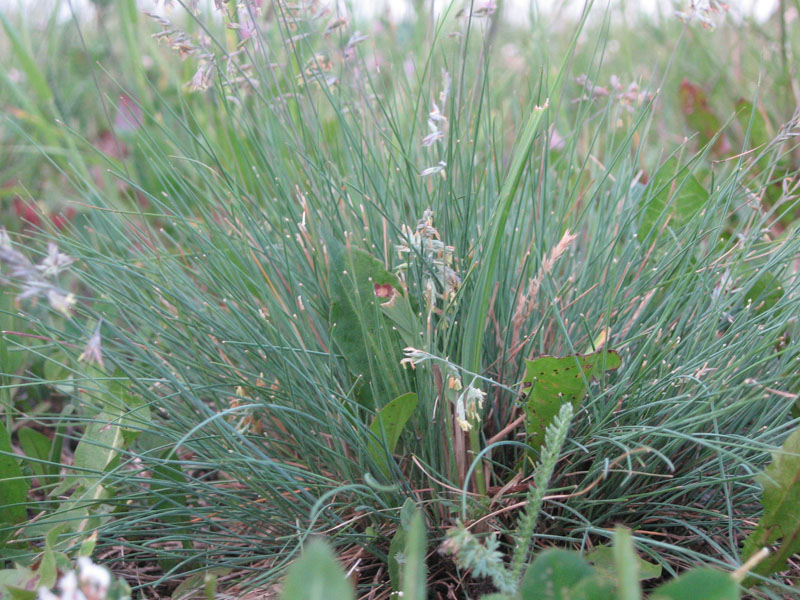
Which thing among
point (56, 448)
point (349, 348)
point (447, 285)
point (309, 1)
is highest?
point (309, 1)

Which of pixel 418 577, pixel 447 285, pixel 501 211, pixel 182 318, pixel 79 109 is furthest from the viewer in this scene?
pixel 79 109

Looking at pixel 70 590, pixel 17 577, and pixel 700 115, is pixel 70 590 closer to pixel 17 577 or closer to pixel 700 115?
pixel 17 577

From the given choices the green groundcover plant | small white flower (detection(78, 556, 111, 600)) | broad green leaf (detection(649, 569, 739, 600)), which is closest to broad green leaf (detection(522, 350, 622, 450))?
the green groundcover plant

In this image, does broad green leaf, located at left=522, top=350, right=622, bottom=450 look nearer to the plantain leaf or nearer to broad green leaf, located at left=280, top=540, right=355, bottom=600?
broad green leaf, located at left=280, top=540, right=355, bottom=600

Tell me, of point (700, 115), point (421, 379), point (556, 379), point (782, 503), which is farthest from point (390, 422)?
point (700, 115)

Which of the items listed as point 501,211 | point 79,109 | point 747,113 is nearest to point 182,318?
point 501,211

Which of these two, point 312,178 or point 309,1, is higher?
point 309,1

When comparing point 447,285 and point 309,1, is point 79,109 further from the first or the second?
point 447,285
